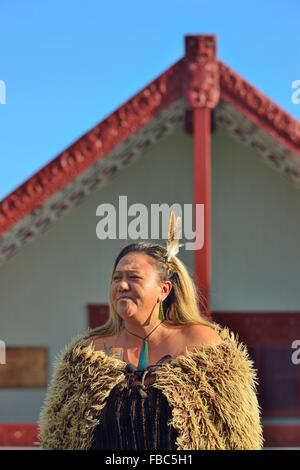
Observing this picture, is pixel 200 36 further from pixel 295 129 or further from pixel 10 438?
pixel 10 438

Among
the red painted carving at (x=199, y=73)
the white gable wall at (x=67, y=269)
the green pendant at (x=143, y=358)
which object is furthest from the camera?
the white gable wall at (x=67, y=269)

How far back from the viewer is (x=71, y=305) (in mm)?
8844

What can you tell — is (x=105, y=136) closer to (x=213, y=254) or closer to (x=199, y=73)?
(x=199, y=73)

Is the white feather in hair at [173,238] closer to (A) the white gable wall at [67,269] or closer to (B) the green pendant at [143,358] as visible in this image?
(B) the green pendant at [143,358]

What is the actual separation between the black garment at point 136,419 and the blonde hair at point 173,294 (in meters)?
A: 0.31

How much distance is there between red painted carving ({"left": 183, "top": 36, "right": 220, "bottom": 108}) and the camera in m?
7.41

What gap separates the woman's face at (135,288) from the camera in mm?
3371
